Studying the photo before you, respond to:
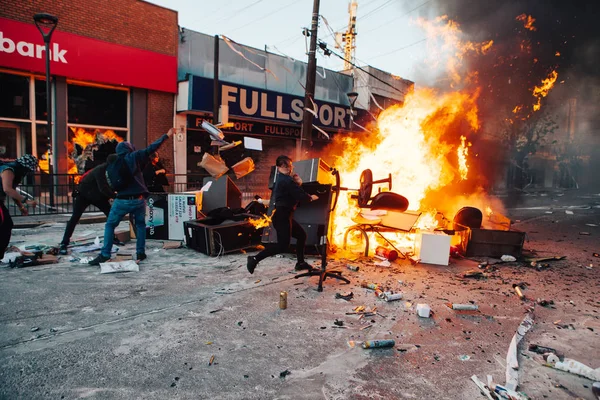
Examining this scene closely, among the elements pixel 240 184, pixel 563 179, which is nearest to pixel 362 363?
pixel 240 184

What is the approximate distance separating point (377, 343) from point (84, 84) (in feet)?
45.0

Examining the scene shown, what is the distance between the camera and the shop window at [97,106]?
42.0ft

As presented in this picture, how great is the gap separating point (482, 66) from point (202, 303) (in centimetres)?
1186

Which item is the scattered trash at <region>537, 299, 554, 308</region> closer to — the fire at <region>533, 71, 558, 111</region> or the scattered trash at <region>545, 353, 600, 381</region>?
the scattered trash at <region>545, 353, 600, 381</region>

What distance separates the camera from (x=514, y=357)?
347 cm

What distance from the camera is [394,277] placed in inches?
240

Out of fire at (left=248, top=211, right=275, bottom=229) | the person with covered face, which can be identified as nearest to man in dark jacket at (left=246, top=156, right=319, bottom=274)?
fire at (left=248, top=211, right=275, bottom=229)

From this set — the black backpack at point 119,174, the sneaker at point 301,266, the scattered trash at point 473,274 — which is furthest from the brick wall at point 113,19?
the scattered trash at point 473,274

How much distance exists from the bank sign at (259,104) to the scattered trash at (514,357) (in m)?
13.2

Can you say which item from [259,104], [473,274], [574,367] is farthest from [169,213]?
[259,104]

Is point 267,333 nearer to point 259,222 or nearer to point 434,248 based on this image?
point 259,222

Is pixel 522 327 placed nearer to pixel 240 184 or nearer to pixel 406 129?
pixel 406 129

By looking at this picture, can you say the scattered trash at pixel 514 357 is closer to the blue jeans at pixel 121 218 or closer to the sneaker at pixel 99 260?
the blue jeans at pixel 121 218

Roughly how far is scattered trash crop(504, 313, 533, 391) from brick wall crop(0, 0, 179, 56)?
47.9 ft
